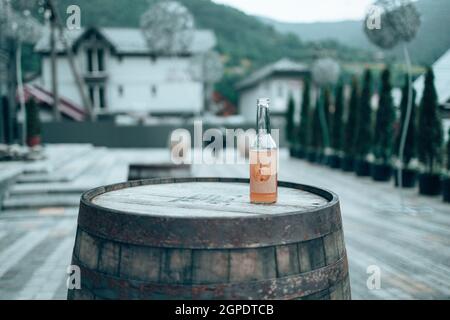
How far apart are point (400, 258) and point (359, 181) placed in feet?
25.8

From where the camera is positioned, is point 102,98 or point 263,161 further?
point 102,98

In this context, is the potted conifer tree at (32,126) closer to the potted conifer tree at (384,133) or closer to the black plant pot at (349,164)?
the black plant pot at (349,164)

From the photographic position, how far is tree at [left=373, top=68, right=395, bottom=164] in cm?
1302

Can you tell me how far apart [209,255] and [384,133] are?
41.0ft

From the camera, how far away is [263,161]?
246cm

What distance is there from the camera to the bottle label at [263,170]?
2.46 m

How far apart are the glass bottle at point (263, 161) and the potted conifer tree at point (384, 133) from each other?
11457 millimetres

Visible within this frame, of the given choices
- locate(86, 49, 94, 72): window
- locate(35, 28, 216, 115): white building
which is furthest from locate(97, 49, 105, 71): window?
locate(86, 49, 94, 72): window

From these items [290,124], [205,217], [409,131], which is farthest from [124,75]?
[205,217]

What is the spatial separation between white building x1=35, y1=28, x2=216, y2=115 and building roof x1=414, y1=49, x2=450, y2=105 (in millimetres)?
23398

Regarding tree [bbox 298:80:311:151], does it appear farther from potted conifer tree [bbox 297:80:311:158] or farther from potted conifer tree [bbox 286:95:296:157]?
potted conifer tree [bbox 286:95:296:157]

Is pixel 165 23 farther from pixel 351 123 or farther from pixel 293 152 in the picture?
pixel 293 152

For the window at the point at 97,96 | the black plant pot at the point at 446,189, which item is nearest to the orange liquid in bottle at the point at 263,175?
the black plant pot at the point at 446,189

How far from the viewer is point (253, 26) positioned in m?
69.0
